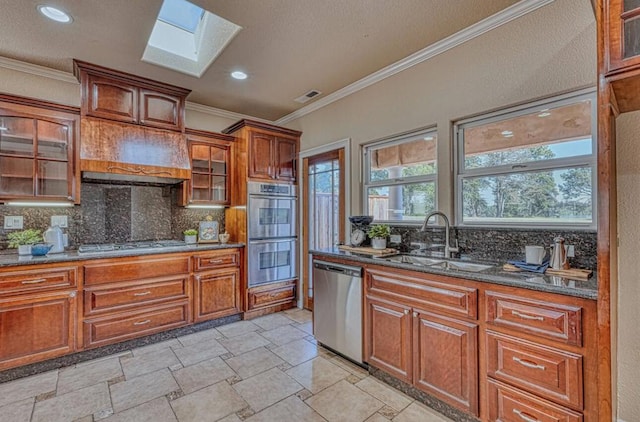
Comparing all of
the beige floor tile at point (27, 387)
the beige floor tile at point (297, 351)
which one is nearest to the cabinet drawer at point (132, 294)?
the beige floor tile at point (27, 387)

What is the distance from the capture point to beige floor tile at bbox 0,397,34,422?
6.47 feet

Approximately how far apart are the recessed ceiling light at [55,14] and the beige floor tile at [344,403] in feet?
10.8

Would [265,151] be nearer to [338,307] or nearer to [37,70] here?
[338,307]

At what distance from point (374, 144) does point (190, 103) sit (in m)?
2.51

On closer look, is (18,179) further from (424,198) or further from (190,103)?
(424,198)

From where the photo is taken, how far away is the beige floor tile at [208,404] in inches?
78.1

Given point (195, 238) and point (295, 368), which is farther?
point (195, 238)

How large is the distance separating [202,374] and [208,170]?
7.80 ft

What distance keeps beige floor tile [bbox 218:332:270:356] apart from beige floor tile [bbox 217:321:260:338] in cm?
10

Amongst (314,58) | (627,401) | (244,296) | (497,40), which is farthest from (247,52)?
(627,401)

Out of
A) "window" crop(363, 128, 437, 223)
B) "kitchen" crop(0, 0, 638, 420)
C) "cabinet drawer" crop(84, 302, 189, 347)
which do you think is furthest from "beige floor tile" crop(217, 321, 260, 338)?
"window" crop(363, 128, 437, 223)

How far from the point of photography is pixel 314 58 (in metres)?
2.86

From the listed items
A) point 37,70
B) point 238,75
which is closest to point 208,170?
point 238,75

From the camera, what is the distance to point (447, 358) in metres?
1.94
